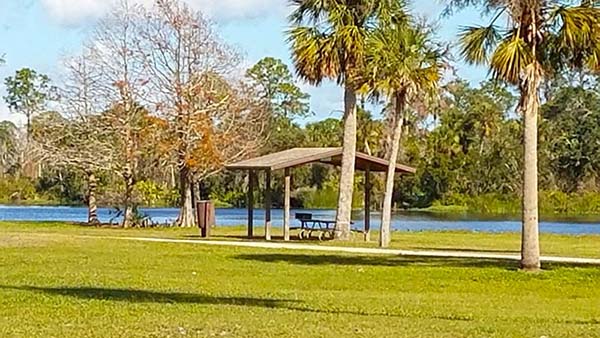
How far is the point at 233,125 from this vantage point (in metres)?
54.2

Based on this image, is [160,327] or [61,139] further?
[61,139]

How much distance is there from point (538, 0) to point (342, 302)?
28.6 ft

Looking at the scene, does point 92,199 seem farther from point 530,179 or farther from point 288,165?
point 530,179

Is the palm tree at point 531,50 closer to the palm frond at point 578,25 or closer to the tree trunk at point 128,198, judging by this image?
the palm frond at point 578,25

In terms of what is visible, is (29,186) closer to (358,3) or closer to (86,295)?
(358,3)

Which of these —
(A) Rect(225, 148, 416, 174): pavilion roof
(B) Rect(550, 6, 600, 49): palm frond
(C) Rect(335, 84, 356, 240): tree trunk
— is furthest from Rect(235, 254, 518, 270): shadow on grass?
(A) Rect(225, 148, 416, 174): pavilion roof

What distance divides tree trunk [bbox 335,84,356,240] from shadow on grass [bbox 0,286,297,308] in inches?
695

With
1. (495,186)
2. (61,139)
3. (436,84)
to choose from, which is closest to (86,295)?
(436,84)

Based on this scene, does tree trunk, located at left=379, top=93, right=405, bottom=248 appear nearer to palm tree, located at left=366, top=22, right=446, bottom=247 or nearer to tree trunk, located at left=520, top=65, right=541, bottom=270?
palm tree, located at left=366, top=22, right=446, bottom=247

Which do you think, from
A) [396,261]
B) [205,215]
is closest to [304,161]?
[205,215]

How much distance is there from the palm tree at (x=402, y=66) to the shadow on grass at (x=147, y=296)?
15.3 meters

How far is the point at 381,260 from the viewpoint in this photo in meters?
26.0

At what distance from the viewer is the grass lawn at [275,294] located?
13.0 metres

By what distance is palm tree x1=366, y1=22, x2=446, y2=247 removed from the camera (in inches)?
1260
